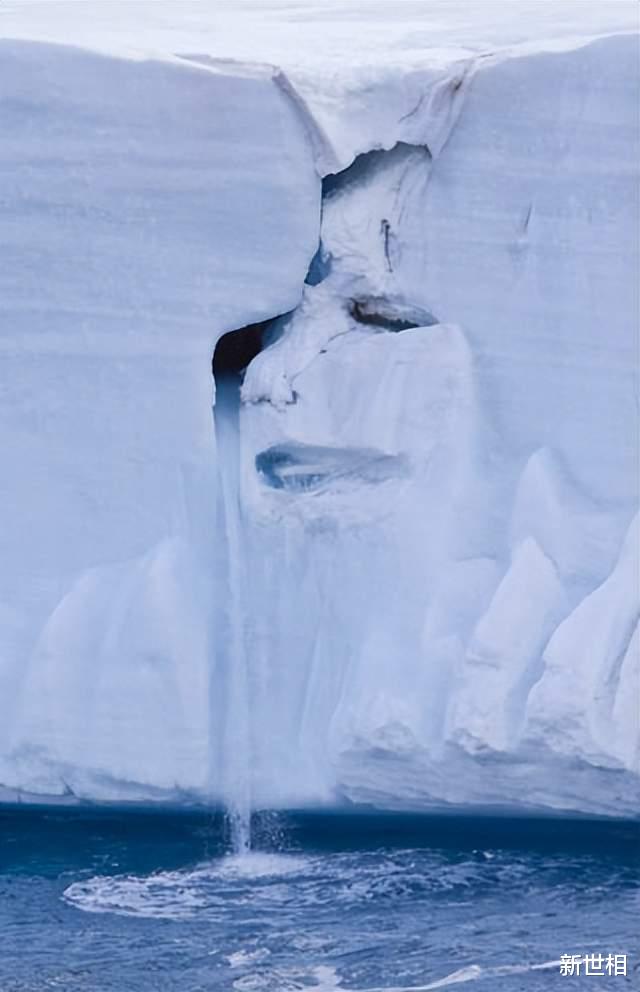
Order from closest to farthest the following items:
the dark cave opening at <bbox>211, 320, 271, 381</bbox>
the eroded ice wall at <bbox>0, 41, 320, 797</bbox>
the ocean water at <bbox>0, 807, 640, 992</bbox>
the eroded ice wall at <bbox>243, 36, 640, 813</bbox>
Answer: the ocean water at <bbox>0, 807, 640, 992</bbox>
the eroded ice wall at <bbox>243, 36, 640, 813</bbox>
the eroded ice wall at <bbox>0, 41, 320, 797</bbox>
the dark cave opening at <bbox>211, 320, 271, 381</bbox>

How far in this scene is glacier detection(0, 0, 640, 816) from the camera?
15.1 feet

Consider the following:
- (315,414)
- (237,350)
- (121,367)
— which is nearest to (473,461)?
(315,414)

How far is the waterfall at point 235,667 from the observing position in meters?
4.77

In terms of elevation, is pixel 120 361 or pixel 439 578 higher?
pixel 120 361

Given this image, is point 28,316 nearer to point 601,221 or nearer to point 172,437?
point 172,437

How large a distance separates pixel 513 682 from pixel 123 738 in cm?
92

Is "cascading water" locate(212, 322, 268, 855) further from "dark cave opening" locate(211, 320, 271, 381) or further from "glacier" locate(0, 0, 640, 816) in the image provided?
"dark cave opening" locate(211, 320, 271, 381)

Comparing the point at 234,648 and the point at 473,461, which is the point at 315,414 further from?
the point at 234,648

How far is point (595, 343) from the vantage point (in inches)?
183

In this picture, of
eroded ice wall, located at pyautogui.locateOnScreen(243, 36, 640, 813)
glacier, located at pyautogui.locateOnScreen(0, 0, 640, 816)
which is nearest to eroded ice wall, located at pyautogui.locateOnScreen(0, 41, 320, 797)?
glacier, located at pyautogui.locateOnScreen(0, 0, 640, 816)

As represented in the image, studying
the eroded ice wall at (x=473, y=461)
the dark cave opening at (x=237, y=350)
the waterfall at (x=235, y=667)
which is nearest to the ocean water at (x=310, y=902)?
the waterfall at (x=235, y=667)

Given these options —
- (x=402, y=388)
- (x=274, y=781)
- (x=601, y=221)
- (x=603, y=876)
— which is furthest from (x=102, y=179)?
(x=603, y=876)

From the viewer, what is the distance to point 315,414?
188 inches

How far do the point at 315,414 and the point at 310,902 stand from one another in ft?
3.64
